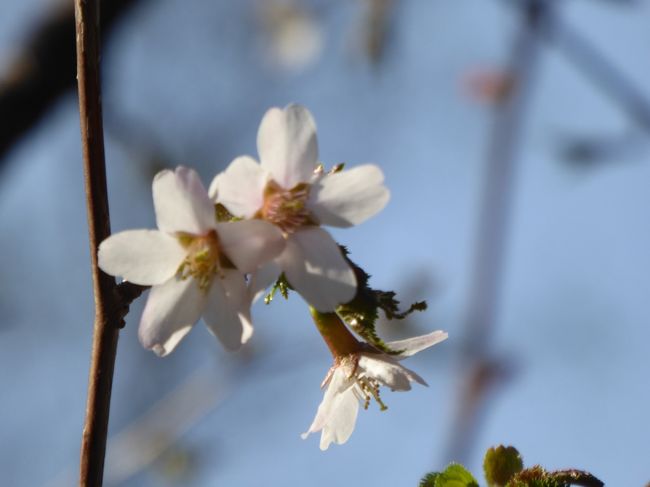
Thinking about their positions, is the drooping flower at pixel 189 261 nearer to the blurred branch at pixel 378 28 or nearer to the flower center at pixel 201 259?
the flower center at pixel 201 259

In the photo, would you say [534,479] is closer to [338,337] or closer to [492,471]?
[492,471]

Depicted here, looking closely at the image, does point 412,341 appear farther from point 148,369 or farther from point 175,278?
point 148,369

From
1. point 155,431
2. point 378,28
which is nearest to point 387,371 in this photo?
point 378,28

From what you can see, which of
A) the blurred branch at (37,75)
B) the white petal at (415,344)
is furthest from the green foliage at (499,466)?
the blurred branch at (37,75)

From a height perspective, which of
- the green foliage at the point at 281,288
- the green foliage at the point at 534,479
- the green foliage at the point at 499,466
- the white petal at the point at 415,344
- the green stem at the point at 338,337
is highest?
the green foliage at the point at 281,288

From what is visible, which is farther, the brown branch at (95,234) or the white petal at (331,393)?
the white petal at (331,393)

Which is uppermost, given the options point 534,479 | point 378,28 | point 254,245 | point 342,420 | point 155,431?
point 378,28
